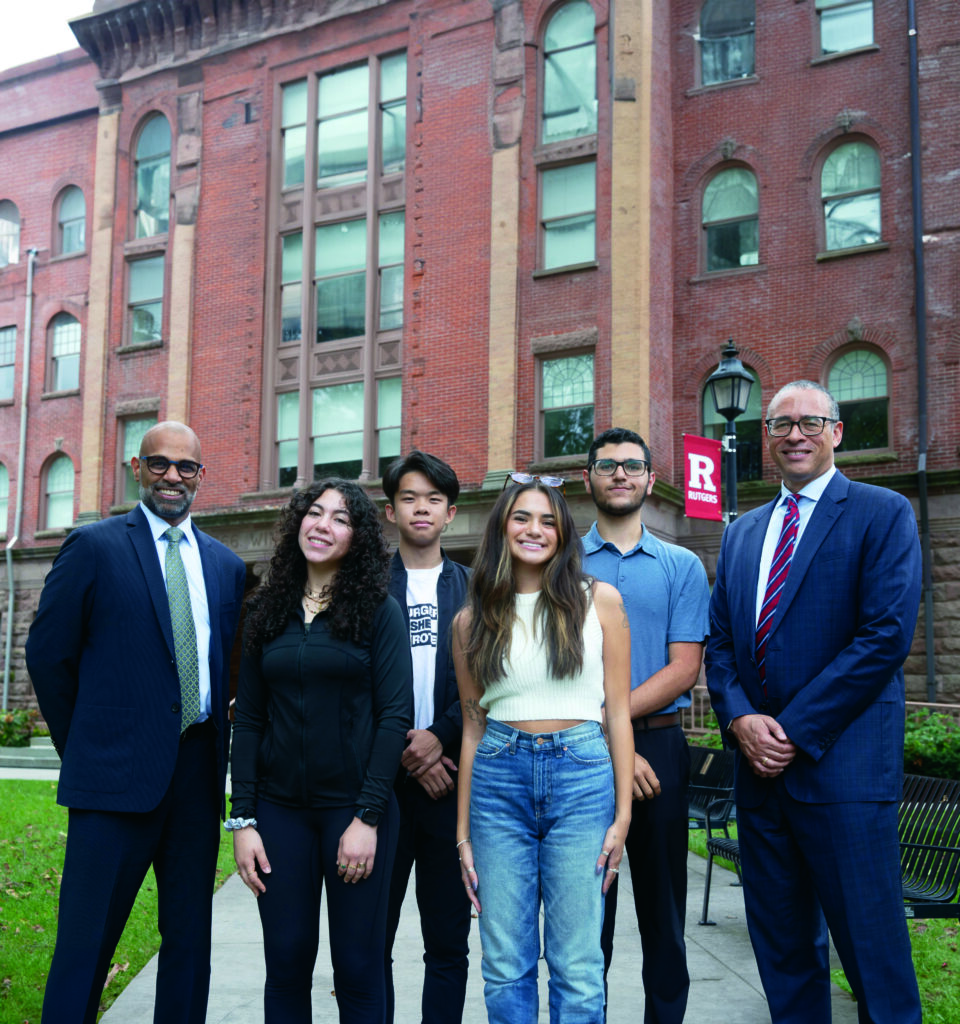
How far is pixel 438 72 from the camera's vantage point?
2317cm

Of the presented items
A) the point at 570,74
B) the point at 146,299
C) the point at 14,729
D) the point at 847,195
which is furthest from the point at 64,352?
the point at 847,195

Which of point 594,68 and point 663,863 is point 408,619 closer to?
point 663,863

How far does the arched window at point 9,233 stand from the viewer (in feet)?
97.5

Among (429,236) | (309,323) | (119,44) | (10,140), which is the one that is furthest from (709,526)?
(10,140)

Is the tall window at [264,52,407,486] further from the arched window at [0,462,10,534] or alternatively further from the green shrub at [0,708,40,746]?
the arched window at [0,462,10,534]

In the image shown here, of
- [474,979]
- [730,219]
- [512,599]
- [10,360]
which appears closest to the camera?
[512,599]

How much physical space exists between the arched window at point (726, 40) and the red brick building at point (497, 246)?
0.06m

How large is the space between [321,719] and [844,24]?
69.5ft

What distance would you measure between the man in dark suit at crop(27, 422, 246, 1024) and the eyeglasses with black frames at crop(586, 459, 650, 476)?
1824 millimetres

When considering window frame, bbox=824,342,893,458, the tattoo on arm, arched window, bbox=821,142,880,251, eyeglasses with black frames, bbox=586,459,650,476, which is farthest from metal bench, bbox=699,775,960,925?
arched window, bbox=821,142,880,251

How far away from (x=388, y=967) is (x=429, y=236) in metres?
20.2

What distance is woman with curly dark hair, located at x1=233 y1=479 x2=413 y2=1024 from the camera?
12.6 ft

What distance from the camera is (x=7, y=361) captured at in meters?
29.5

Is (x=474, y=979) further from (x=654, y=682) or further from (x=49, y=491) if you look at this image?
(x=49, y=491)
